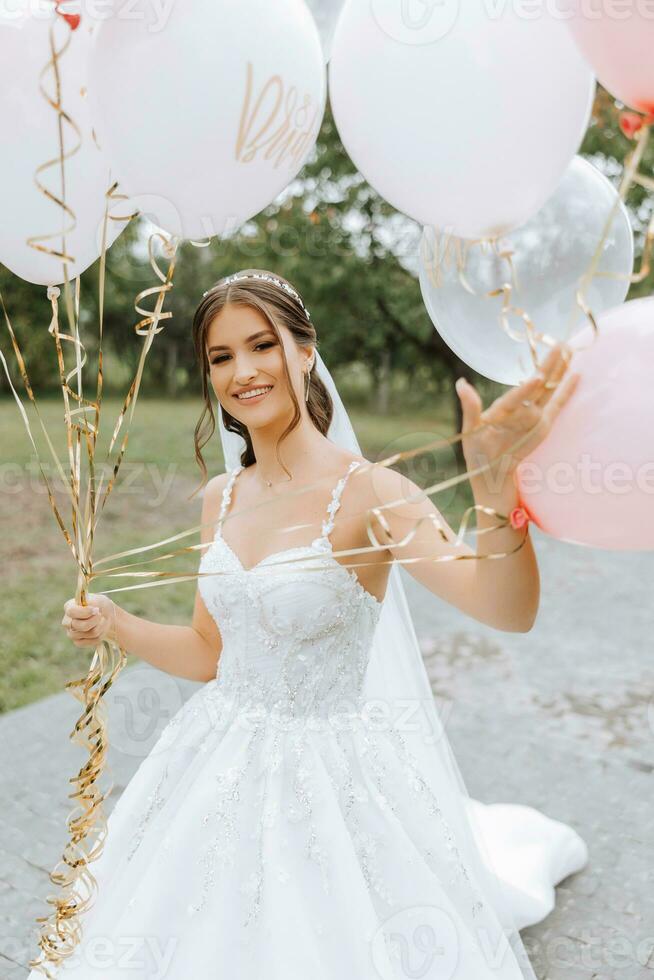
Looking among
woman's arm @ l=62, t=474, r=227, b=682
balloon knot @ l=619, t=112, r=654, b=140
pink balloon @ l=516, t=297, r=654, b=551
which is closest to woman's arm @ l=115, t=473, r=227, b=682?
woman's arm @ l=62, t=474, r=227, b=682

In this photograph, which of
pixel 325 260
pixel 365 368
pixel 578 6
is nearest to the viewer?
pixel 578 6

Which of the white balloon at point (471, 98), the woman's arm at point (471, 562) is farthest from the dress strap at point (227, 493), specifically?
the white balloon at point (471, 98)

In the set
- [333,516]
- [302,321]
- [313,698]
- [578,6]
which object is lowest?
[313,698]

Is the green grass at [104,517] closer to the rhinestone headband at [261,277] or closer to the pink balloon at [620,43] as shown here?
the rhinestone headband at [261,277]

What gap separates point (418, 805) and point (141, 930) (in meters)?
0.64

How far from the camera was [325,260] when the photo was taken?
1018 cm

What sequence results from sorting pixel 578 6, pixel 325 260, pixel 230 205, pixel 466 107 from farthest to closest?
pixel 325 260
pixel 230 205
pixel 466 107
pixel 578 6

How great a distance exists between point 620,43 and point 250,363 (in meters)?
0.97

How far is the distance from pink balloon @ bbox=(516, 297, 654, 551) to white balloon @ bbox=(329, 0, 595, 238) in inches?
10.7

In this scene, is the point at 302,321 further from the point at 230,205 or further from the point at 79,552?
the point at 79,552

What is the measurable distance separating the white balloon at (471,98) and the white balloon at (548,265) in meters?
0.31

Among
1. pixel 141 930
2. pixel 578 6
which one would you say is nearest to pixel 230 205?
pixel 578 6

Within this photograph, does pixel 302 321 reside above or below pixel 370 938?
above

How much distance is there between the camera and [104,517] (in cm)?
917
